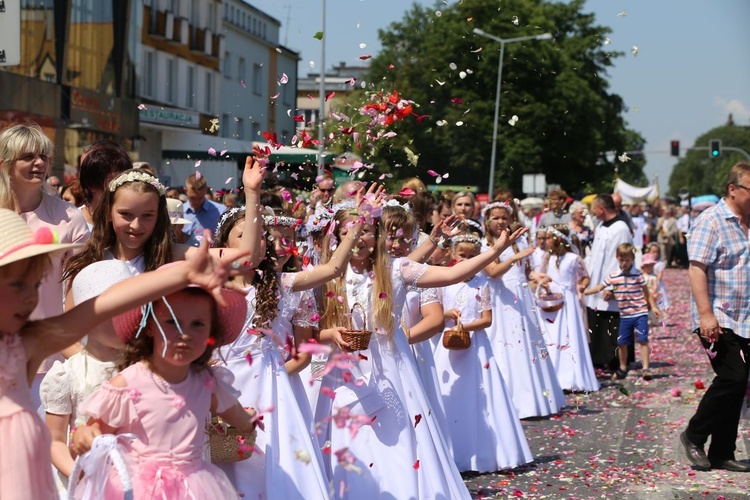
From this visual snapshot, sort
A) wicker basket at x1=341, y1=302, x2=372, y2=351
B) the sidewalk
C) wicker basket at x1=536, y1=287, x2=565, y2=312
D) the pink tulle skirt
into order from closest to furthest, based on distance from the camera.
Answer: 1. the pink tulle skirt
2. wicker basket at x1=341, y1=302, x2=372, y2=351
3. the sidewalk
4. wicker basket at x1=536, y1=287, x2=565, y2=312

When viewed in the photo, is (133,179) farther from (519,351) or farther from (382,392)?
(519,351)

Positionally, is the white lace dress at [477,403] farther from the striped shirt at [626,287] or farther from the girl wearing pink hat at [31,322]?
A: the girl wearing pink hat at [31,322]

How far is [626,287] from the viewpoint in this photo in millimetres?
15094

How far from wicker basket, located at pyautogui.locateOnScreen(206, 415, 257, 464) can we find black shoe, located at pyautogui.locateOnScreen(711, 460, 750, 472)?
506cm

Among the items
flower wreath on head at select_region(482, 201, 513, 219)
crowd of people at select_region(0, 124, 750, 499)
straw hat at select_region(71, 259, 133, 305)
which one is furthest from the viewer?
flower wreath on head at select_region(482, 201, 513, 219)

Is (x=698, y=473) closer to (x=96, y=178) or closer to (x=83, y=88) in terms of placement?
(x=96, y=178)

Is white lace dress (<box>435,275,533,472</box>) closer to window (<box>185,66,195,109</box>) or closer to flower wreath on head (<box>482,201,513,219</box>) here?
flower wreath on head (<box>482,201,513,219</box>)

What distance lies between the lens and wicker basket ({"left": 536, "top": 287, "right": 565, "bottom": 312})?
1369 centimetres

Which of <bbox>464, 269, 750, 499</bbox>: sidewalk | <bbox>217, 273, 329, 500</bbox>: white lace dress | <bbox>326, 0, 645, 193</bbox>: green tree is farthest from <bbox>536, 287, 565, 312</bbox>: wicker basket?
<bbox>326, 0, 645, 193</bbox>: green tree

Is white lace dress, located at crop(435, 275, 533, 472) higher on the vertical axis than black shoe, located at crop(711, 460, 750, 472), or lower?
higher

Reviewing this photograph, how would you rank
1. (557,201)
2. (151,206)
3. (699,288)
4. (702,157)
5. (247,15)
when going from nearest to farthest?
(151,206)
(699,288)
(557,201)
(247,15)
(702,157)

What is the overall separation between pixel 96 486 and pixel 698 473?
5.98 metres

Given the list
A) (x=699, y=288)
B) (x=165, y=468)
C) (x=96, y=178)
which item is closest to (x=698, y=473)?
(x=699, y=288)

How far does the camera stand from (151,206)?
5.45 m
